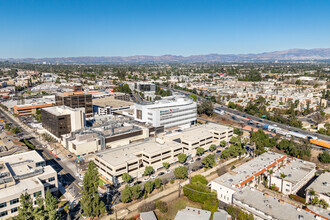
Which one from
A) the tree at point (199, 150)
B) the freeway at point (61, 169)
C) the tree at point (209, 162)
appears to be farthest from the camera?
the tree at point (199, 150)

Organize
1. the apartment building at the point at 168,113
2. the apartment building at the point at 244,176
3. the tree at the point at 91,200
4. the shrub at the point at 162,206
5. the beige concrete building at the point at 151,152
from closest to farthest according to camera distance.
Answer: the tree at the point at 91,200
the shrub at the point at 162,206
the apartment building at the point at 244,176
the beige concrete building at the point at 151,152
the apartment building at the point at 168,113

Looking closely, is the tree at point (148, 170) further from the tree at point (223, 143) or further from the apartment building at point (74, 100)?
the apartment building at point (74, 100)

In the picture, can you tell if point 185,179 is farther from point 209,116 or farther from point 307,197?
point 209,116

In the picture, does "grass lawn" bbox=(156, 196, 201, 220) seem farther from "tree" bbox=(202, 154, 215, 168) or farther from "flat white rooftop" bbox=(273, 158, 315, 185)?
"flat white rooftop" bbox=(273, 158, 315, 185)

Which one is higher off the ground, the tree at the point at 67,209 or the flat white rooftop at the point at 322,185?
the flat white rooftop at the point at 322,185

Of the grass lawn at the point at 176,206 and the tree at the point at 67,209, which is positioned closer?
the tree at the point at 67,209

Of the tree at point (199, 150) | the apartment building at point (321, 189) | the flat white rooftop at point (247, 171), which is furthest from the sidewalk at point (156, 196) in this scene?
the apartment building at point (321, 189)

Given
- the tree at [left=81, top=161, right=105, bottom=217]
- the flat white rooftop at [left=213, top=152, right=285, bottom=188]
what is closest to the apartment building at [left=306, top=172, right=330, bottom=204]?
the flat white rooftop at [left=213, top=152, right=285, bottom=188]

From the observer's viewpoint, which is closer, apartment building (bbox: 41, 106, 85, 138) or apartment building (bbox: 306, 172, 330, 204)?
apartment building (bbox: 306, 172, 330, 204)
